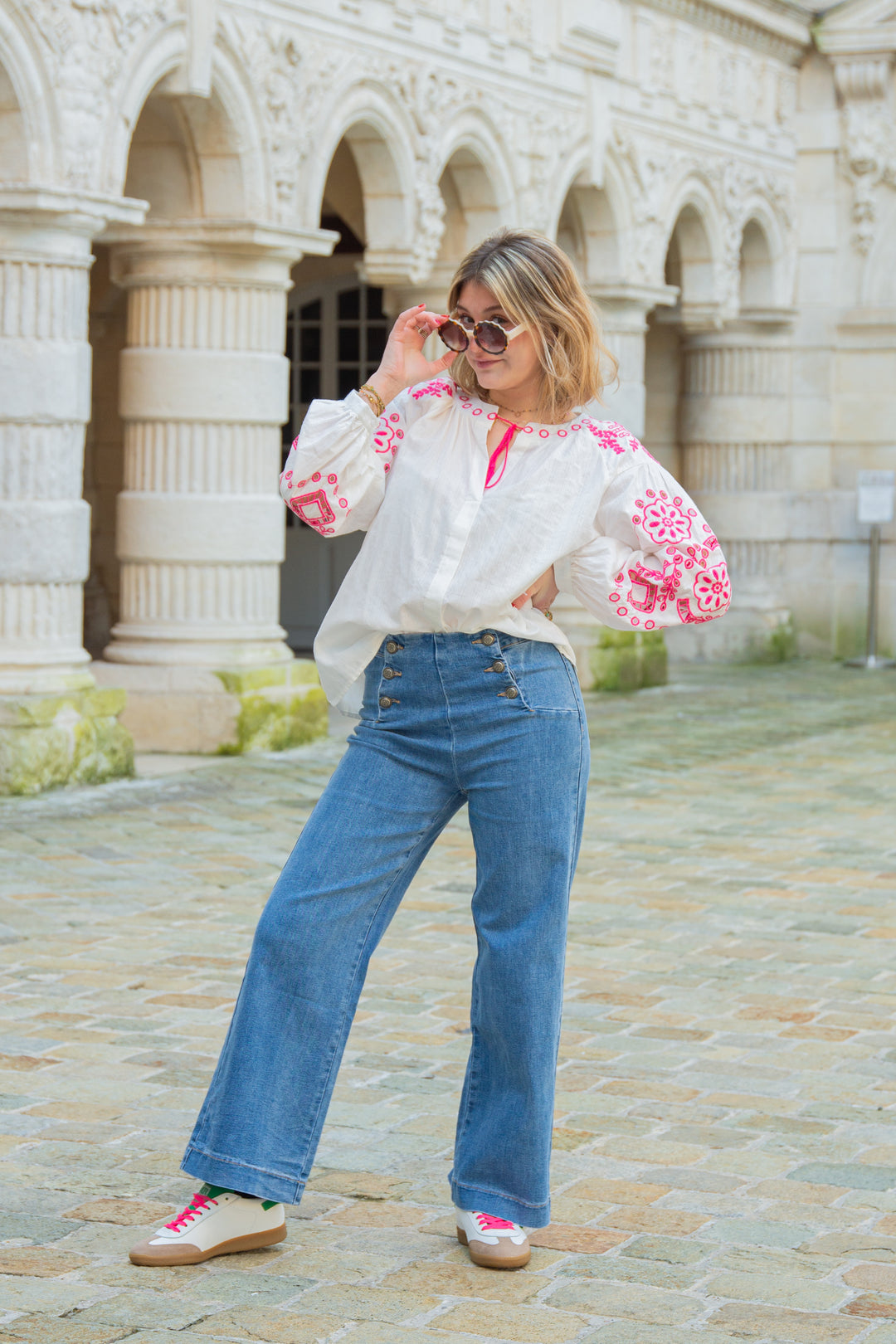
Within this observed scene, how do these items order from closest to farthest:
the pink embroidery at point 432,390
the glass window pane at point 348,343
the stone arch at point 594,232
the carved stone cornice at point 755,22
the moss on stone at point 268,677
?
the pink embroidery at point 432,390 < the moss on stone at point 268,677 < the stone arch at point 594,232 < the carved stone cornice at point 755,22 < the glass window pane at point 348,343

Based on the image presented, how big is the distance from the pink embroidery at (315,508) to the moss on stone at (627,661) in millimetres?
10344

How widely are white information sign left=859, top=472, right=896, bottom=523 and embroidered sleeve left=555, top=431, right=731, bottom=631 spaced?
44.1 feet

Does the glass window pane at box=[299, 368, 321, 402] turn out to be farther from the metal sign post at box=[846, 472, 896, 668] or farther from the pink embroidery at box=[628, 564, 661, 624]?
the pink embroidery at box=[628, 564, 661, 624]

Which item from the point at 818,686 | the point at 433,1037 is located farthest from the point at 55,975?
the point at 818,686

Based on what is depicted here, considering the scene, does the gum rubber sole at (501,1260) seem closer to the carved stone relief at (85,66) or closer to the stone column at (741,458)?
the carved stone relief at (85,66)

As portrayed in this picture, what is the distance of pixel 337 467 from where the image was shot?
Answer: 3.45 m

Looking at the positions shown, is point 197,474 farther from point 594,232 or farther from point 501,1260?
point 501,1260

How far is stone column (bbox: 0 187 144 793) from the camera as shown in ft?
29.0

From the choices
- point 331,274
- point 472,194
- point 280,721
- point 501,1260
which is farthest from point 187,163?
point 501,1260

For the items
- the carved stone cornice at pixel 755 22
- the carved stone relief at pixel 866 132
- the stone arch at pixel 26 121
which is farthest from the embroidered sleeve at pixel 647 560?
the carved stone relief at pixel 866 132

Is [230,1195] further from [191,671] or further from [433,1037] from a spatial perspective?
[191,671]

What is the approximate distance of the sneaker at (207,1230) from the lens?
3484 millimetres

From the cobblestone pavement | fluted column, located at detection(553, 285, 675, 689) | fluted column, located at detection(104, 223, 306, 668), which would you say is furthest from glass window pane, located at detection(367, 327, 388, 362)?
the cobblestone pavement

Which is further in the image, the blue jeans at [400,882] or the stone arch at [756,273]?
the stone arch at [756,273]
